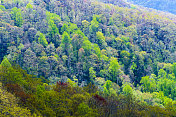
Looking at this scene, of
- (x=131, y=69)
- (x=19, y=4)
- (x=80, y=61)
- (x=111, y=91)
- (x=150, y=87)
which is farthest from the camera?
(x=19, y=4)

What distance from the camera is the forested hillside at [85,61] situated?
151 feet

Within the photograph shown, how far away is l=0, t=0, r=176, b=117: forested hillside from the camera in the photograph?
1816 inches

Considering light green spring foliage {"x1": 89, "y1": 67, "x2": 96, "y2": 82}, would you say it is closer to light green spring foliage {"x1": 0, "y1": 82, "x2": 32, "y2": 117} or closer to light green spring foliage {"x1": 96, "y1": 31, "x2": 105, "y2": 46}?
light green spring foliage {"x1": 96, "y1": 31, "x2": 105, "y2": 46}

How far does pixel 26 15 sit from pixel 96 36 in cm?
4213

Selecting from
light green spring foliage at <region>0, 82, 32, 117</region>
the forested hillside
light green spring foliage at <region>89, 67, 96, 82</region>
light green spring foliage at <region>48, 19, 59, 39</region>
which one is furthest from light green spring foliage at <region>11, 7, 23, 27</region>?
light green spring foliage at <region>0, 82, 32, 117</region>

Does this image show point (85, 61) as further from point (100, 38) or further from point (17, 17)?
point (17, 17)

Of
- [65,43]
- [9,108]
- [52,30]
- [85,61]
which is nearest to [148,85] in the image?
[85,61]

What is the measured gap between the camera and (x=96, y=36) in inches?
4284

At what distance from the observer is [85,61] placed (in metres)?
87.3

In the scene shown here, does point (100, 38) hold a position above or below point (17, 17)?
below

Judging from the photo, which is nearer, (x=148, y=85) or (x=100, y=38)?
(x=148, y=85)

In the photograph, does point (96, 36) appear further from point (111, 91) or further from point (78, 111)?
point (78, 111)

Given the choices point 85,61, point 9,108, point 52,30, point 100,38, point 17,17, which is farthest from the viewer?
point 100,38

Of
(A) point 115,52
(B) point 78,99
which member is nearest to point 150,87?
(A) point 115,52
